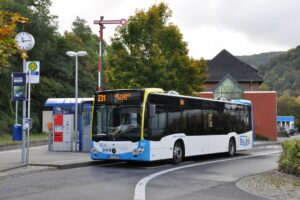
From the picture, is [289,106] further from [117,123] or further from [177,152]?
[117,123]

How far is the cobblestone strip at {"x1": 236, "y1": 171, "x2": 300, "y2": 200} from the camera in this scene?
11875 millimetres

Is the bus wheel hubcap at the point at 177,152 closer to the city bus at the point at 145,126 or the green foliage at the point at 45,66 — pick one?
the city bus at the point at 145,126

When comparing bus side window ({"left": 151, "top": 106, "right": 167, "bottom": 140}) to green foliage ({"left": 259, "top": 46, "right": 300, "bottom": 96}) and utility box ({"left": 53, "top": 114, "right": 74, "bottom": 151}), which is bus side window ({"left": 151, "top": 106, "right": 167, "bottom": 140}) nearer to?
utility box ({"left": 53, "top": 114, "right": 74, "bottom": 151})

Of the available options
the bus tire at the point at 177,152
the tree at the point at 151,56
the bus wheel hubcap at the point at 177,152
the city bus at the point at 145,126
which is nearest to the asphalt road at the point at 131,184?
the city bus at the point at 145,126

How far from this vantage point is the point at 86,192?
1180 cm

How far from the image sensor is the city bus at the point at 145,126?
18438 millimetres

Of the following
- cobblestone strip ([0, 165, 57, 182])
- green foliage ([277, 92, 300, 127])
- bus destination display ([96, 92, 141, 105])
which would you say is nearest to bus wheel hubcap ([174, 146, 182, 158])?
bus destination display ([96, 92, 141, 105])

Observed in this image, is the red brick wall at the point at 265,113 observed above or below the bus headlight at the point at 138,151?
above

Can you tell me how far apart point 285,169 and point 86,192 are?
734 centimetres

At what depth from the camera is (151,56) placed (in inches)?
1378

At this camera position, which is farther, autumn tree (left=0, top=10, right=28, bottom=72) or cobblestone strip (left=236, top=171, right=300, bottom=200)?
cobblestone strip (left=236, top=171, right=300, bottom=200)

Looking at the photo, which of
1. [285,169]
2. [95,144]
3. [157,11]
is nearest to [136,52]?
[157,11]

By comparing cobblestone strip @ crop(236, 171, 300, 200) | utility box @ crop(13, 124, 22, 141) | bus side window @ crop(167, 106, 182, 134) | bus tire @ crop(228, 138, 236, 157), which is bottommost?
cobblestone strip @ crop(236, 171, 300, 200)

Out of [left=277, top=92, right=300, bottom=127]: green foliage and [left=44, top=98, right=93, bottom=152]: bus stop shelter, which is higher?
[left=277, top=92, right=300, bottom=127]: green foliage
